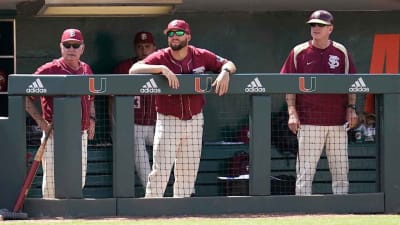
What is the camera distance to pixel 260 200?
8.26m

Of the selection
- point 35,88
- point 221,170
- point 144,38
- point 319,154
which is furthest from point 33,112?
point 221,170

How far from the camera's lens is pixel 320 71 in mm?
8562

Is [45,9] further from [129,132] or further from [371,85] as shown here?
[371,85]

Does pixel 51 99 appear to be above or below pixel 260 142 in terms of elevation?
above

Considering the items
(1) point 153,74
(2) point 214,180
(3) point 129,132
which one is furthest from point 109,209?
(2) point 214,180

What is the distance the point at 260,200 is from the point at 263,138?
0.52m

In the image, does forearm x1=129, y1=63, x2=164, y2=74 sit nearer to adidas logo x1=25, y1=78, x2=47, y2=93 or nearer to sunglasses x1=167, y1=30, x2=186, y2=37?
sunglasses x1=167, y1=30, x2=186, y2=37

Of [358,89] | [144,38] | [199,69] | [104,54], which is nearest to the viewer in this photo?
[358,89]

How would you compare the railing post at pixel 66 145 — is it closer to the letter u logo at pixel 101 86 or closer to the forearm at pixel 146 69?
the letter u logo at pixel 101 86

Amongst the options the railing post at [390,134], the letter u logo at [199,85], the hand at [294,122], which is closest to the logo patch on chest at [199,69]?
the letter u logo at [199,85]

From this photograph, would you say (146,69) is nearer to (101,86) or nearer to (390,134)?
(101,86)

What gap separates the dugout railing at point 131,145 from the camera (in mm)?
8016

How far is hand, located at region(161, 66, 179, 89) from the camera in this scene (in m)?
7.97

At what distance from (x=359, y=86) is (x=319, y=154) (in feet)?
2.30
